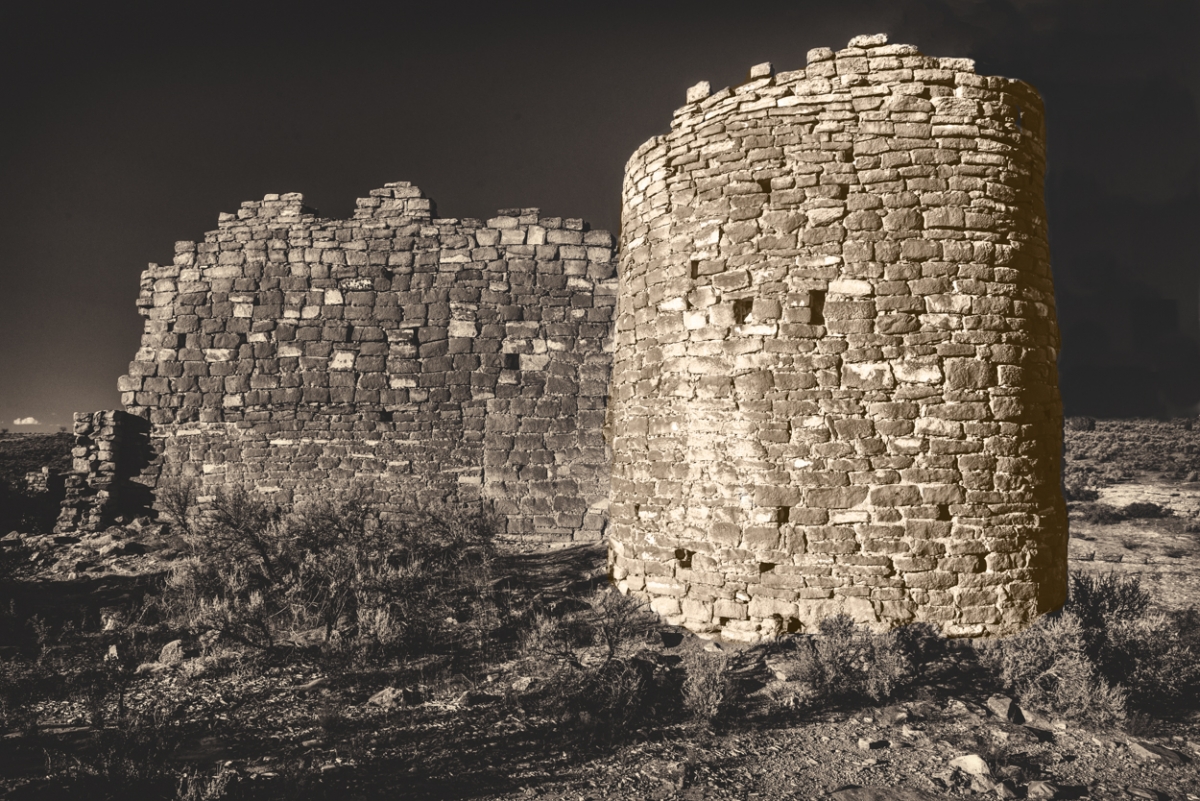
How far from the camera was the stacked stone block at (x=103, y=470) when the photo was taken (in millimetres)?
10086

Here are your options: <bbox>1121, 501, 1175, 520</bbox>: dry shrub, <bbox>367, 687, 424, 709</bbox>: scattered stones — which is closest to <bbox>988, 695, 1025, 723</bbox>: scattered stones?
<bbox>367, 687, 424, 709</bbox>: scattered stones

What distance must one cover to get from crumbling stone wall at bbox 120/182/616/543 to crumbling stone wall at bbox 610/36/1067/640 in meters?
4.88

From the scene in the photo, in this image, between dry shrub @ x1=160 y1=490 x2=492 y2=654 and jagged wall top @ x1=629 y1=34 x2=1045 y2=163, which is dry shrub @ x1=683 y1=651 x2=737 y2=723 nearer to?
dry shrub @ x1=160 y1=490 x2=492 y2=654

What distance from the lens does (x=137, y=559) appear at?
8.43 m

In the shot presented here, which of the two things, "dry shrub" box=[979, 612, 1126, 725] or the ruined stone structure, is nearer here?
"dry shrub" box=[979, 612, 1126, 725]

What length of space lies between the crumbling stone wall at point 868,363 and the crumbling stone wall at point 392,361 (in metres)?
4.88

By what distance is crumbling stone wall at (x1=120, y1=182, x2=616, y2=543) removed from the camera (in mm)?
9938

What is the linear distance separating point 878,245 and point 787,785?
3383mm

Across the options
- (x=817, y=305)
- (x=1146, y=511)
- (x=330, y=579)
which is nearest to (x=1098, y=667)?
(x=817, y=305)

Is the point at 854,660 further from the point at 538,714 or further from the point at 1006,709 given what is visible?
the point at 538,714

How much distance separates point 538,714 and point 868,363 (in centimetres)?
305

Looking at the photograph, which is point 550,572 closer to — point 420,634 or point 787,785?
point 420,634

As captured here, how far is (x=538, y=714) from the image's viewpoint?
3969 mm

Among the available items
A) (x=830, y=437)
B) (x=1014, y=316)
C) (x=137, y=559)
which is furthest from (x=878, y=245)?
(x=137, y=559)
